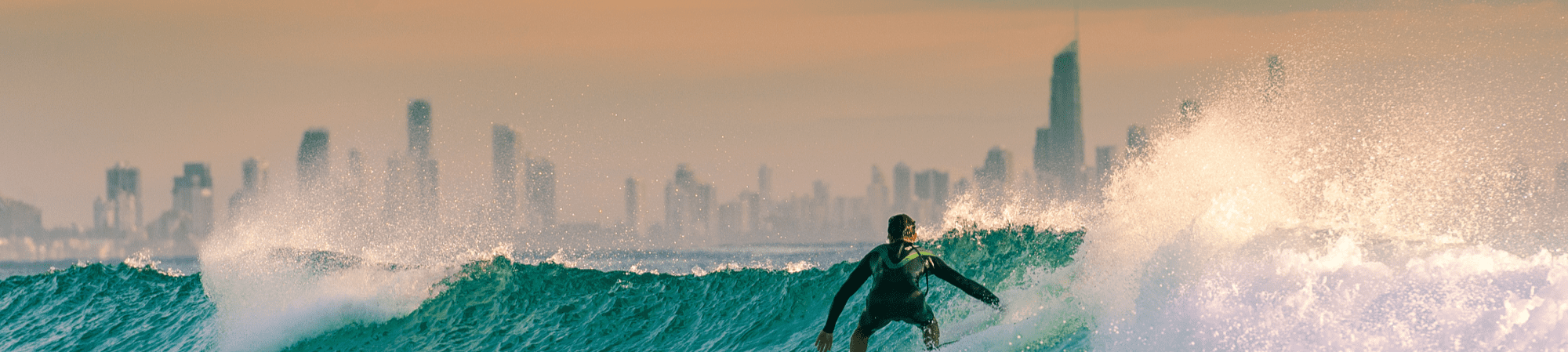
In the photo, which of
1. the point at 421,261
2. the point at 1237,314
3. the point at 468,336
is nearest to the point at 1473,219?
the point at 1237,314

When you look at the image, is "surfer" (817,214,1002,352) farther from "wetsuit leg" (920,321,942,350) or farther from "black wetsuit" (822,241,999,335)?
"wetsuit leg" (920,321,942,350)

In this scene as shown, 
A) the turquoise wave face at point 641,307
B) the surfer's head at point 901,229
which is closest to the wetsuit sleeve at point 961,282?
the surfer's head at point 901,229

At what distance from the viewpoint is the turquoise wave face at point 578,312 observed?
12930 mm

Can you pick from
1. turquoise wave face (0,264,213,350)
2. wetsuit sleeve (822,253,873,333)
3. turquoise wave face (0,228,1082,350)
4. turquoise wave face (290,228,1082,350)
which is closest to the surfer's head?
wetsuit sleeve (822,253,873,333)

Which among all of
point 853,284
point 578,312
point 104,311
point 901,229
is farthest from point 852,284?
point 104,311

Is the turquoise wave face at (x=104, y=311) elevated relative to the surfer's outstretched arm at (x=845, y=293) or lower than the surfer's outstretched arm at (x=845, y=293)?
lower

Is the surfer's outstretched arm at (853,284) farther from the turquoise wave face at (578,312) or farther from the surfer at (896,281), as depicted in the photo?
the turquoise wave face at (578,312)

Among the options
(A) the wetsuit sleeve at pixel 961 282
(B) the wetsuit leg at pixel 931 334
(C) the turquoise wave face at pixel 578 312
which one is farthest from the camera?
(C) the turquoise wave face at pixel 578 312

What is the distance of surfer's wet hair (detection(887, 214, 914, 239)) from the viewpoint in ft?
21.6

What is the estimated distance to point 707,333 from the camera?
13773mm

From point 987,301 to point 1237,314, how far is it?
1.91m

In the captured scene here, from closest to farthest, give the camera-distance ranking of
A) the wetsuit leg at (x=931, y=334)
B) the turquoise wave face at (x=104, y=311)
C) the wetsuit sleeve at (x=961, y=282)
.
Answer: the wetsuit sleeve at (x=961, y=282), the wetsuit leg at (x=931, y=334), the turquoise wave face at (x=104, y=311)

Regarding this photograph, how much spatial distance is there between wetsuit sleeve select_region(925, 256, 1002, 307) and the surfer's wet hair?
269 mm

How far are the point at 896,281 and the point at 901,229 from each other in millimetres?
350
